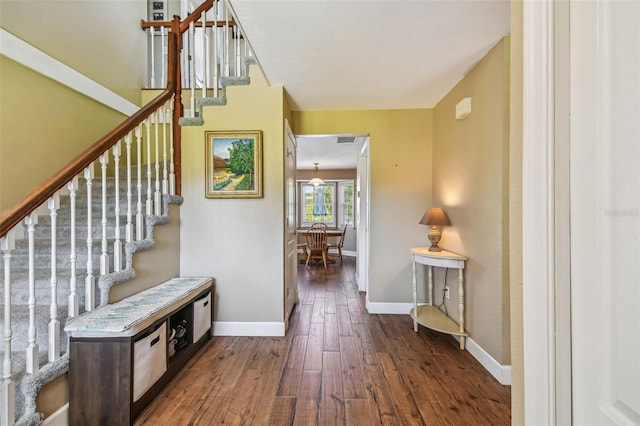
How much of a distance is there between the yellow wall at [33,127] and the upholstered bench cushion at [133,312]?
123 centimetres

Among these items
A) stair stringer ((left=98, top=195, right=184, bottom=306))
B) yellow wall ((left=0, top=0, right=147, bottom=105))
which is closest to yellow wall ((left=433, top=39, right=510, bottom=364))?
stair stringer ((left=98, top=195, right=184, bottom=306))

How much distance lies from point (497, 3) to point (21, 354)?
325 cm

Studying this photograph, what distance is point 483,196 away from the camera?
6.92 ft

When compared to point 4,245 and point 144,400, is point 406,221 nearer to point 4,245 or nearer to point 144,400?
point 144,400

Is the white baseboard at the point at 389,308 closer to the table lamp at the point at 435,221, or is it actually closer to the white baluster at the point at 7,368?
the table lamp at the point at 435,221

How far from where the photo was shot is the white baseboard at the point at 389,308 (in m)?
3.18

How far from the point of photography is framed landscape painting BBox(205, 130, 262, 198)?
2.62 m

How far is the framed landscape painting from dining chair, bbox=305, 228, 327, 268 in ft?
10.3

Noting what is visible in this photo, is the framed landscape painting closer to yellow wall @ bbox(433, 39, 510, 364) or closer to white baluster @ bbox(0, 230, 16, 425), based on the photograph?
white baluster @ bbox(0, 230, 16, 425)

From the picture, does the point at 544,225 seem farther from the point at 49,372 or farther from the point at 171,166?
the point at 171,166

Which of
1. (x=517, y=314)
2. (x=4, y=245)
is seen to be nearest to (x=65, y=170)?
(x=4, y=245)

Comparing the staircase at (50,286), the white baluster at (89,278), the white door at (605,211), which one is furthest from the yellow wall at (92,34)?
the white door at (605,211)

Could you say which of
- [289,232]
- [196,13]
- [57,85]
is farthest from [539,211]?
[57,85]

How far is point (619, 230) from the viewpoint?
20.3 inches
